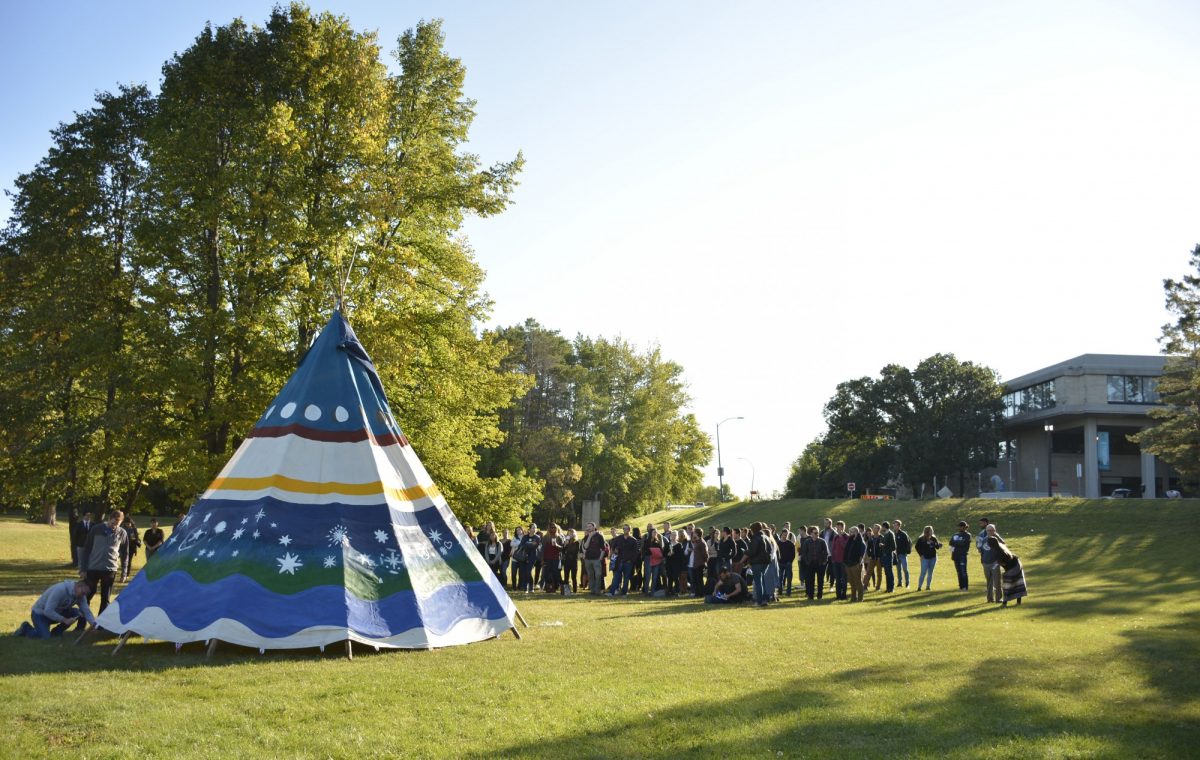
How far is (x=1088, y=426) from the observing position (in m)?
63.7

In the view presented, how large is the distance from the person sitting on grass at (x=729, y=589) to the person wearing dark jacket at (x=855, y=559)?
2531 millimetres

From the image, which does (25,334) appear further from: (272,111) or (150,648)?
(150,648)

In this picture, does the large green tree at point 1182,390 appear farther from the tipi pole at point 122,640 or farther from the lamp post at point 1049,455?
the tipi pole at point 122,640

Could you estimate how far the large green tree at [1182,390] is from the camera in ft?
129

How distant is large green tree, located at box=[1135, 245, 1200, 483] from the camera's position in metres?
39.5

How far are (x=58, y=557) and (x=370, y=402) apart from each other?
26283 millimetres

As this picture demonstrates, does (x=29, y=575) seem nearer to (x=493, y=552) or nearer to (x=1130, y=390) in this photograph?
(x=493, y=552)

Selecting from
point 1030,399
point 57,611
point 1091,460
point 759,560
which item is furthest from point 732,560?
point 1030,399

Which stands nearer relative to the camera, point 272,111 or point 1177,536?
point 272,111

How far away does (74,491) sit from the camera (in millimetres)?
28438

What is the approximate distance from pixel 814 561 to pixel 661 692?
41.6ft

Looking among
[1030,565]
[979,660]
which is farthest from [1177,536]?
[979,660]

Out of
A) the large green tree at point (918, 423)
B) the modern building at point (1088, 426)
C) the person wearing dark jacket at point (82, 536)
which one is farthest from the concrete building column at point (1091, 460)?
the person wearing dark jacket at point (82, 536)

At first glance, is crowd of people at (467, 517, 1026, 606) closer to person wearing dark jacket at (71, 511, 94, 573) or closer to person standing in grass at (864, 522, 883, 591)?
person standing in grass at (864, 522, 883, 591)
